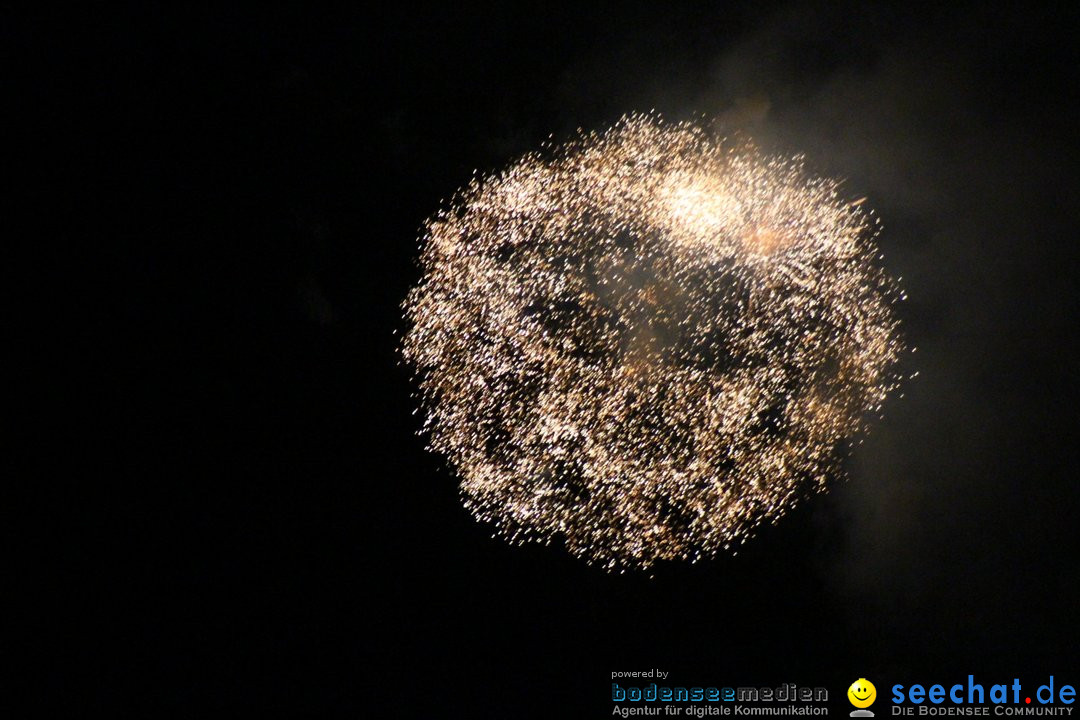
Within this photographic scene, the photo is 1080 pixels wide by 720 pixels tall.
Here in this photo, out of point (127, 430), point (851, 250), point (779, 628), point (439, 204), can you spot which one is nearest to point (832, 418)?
point (851, 250)

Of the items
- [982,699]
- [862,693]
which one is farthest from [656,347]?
[982,699]

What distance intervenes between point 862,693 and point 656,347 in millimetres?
2311

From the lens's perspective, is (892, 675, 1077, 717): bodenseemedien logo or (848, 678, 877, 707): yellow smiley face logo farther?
(848, 678, 877, 707): yellow smiley face logo

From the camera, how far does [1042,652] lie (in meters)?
3.84

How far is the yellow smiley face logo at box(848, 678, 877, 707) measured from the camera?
3957 millimetres

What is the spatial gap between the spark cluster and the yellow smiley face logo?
3.59 ft

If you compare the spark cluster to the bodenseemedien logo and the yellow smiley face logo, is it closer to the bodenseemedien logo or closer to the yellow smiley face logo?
the yellow smiley face logo

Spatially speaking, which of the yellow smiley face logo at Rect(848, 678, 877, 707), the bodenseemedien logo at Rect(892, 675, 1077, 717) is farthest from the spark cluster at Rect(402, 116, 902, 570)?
the bodenseemedien logo at Rect(892, 675, 1077, 717)

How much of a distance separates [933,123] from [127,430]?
17.1 ft

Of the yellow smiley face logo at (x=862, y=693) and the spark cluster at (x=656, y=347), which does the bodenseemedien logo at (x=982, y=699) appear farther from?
the spark cluster at (x=656, y=347)

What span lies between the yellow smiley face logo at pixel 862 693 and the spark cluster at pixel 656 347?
1.10 metres

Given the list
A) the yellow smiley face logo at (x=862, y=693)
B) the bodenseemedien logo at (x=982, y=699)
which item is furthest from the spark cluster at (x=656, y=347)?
the bodenseemedien logo at (x=982, y=699)

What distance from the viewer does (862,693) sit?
3.97m

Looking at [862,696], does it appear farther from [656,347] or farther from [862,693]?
[656,347]
